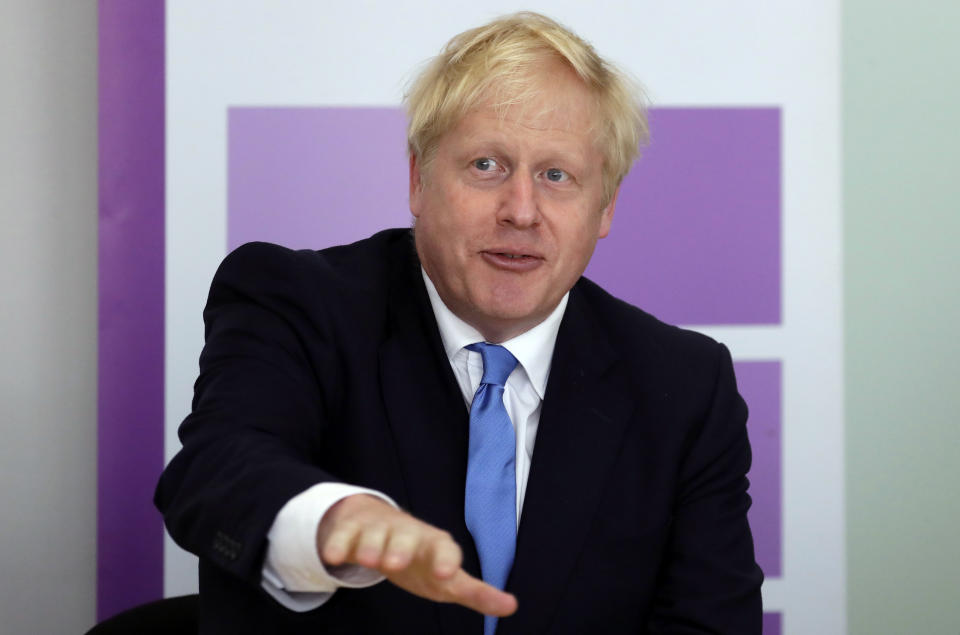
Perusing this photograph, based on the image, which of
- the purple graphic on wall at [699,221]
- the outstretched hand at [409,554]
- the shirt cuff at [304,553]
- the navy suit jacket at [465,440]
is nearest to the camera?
the outstretched hand at [409,554]

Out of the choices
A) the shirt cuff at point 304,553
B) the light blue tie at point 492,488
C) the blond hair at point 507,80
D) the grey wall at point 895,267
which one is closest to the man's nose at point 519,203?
the blond hair at point 507,80

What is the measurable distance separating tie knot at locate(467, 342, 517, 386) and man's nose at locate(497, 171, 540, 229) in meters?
0.18

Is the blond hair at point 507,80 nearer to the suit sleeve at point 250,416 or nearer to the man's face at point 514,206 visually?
the man's face at point 514,206

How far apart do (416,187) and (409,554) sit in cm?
91

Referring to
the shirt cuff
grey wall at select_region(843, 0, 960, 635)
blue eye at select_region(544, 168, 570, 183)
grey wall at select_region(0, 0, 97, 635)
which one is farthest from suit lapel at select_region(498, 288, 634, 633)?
grey wall at select_region(0, 0, 97, 635)

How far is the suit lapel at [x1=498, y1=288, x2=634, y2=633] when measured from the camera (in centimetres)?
143

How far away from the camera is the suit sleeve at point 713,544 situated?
150 cm

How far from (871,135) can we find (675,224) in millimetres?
499

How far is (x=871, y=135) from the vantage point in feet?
7.79

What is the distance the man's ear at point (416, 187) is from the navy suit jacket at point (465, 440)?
0.08 meters

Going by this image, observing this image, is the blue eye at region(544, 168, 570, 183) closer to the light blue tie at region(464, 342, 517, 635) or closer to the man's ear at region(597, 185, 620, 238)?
the man's ear at region(597, 185, 620, 238)

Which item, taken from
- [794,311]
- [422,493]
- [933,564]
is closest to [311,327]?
[422,493]

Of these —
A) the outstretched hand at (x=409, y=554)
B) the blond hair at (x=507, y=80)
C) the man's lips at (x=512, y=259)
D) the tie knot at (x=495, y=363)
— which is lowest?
the outstretched hand at (x=409, y=554)

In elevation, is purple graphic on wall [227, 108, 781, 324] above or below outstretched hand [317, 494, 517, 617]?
above
